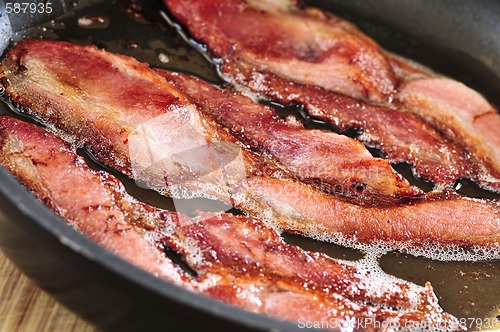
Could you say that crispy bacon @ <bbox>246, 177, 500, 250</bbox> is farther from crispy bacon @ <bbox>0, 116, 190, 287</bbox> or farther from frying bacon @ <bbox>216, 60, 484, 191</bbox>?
crispy bacon @ <bbox>0, 116, 190, 287</bbox>

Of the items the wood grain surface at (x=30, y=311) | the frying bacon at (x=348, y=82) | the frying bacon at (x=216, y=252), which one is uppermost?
the frying bacon at (x=348, y=82)

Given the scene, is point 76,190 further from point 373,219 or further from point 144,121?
point 373,219

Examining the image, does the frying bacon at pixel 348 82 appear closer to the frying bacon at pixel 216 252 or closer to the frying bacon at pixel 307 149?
the frying bacon at pixel 307 149

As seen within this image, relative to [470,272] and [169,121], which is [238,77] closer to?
[169,121]

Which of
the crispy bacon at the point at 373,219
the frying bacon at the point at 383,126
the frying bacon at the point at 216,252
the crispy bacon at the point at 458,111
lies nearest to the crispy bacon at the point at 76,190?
the frying bacon at the point at 216,252

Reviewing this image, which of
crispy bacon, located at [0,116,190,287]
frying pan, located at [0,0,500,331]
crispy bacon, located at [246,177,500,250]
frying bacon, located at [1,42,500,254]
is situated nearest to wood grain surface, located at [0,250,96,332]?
frying pan, located at [0,0,500,331]

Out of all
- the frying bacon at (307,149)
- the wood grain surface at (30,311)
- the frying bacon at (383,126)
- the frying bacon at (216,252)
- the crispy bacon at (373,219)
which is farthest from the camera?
the frying bacon at (383,126)

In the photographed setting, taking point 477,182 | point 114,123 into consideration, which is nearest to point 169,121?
point 114,123
